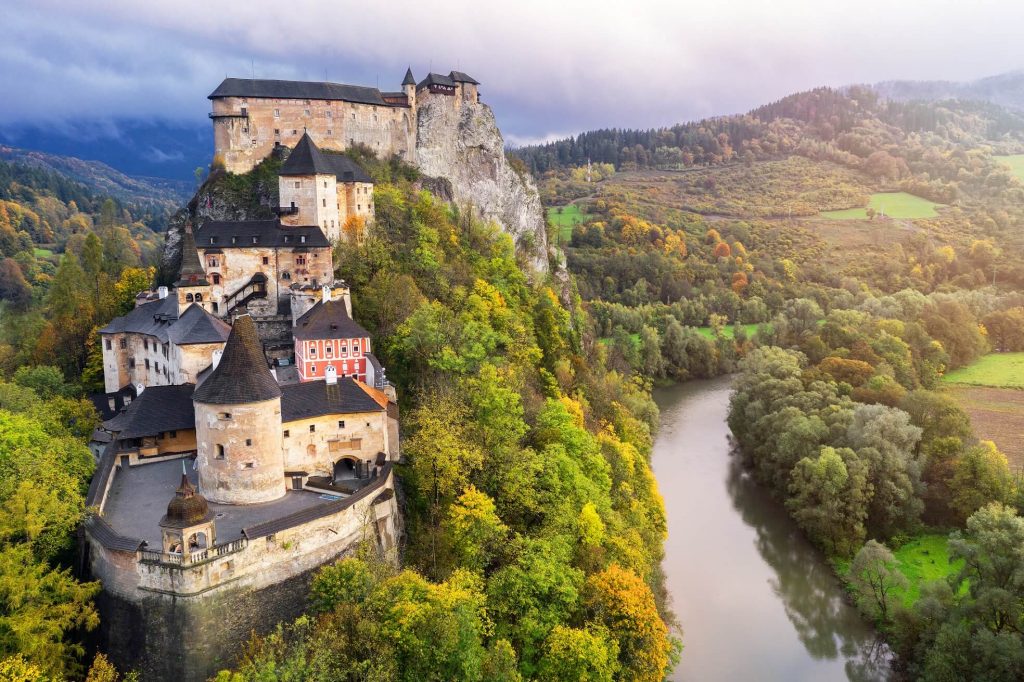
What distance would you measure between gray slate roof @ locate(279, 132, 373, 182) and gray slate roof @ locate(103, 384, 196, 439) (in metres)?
17.0

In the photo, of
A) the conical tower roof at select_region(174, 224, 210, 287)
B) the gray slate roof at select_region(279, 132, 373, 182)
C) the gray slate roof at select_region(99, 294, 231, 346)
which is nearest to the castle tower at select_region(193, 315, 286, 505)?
the gray slate roof at select_region(99, 294, 231, 346)

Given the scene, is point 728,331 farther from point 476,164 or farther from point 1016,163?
point 1016,163

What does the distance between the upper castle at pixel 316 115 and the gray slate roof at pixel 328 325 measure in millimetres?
20199

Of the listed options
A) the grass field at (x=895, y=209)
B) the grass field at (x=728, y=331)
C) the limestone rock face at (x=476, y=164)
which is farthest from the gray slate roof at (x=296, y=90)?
the grass field at (x=895, y=209)

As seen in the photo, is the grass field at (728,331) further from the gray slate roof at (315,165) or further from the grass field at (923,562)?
the gray slate roof at (315,165)

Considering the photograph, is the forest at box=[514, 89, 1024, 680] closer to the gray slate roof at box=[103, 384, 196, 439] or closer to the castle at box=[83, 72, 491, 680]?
the castle at box=[83, 72, 491, 680]

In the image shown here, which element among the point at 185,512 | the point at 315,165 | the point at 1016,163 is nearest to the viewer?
the point at 185,512

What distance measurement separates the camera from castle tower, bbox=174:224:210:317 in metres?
37.2

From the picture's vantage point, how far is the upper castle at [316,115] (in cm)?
5025

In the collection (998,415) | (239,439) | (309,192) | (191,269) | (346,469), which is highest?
(309,192)

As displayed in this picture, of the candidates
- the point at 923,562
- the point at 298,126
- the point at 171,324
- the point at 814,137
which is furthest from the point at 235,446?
the point at 814,137

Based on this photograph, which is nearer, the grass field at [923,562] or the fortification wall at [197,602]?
the fortification wall at [197,602]

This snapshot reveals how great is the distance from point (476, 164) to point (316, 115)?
47.0 feet

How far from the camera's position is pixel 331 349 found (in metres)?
33.4
